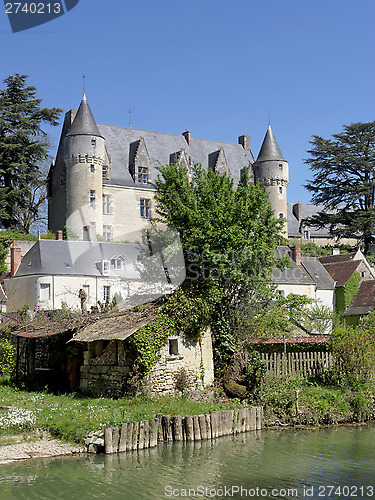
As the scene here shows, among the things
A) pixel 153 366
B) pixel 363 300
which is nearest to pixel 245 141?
pixel 363 300

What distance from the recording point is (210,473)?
424 inches

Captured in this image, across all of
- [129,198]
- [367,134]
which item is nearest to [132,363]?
[129,198]

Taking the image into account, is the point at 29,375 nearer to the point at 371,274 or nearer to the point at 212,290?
the point at 212,290

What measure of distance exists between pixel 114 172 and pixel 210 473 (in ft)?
137

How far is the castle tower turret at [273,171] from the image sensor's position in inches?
2143

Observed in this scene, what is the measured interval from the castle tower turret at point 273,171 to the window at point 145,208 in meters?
10.9

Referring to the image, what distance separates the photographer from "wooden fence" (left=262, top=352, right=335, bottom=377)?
17.2m

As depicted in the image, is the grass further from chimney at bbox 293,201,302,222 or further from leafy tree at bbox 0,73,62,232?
chimney at bbox 293,201,302,222

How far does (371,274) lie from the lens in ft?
130

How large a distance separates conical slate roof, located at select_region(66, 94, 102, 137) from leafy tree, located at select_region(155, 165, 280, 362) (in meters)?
30.3

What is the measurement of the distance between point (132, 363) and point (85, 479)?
16.2ft

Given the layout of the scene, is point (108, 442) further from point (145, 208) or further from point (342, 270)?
point (145, 208)

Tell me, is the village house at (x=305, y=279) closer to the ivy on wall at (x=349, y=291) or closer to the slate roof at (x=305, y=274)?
the slate roof at (x=305, y=274)

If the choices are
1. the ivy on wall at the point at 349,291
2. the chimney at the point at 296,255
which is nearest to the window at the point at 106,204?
the chimney at the point at 296,255
